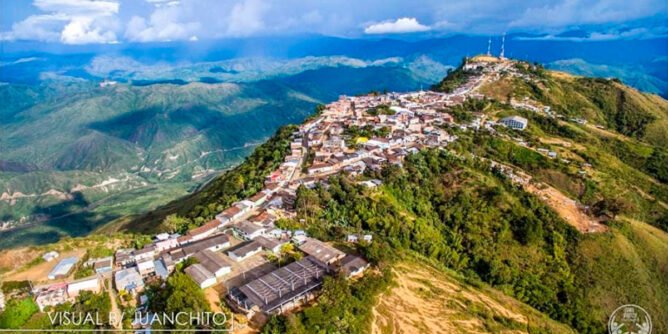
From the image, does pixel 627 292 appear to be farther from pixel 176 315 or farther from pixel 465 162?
pixel 176 315

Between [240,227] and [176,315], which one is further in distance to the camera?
[240,227]

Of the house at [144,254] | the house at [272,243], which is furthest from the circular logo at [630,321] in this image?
the house at [144,254]

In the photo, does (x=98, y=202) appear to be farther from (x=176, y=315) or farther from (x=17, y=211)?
(x=176, y=315)

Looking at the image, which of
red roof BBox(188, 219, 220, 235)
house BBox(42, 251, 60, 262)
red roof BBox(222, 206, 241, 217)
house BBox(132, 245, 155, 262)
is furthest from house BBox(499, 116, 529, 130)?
house BBox(42, 251, 60, 262)

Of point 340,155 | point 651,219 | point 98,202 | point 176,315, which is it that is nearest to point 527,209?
point 651,219

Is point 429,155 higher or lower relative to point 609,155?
higher

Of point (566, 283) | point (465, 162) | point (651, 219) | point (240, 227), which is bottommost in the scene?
point (651, 219)

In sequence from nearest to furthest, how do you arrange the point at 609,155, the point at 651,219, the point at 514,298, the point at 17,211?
the point at 514,298, the point at 651,219, the point at 609,155, the point at 17,211

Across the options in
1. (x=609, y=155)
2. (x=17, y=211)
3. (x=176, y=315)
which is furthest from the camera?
(x=17, y=211)
